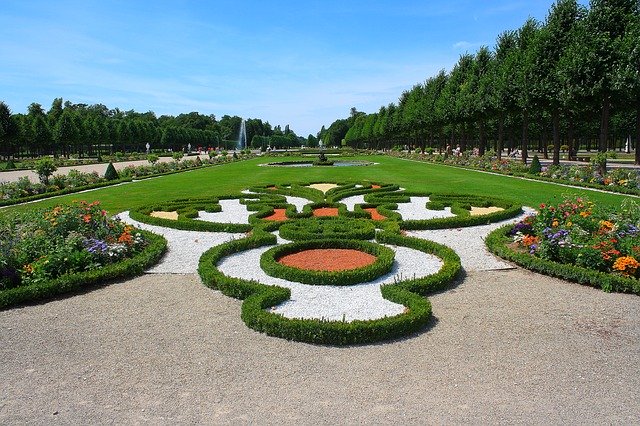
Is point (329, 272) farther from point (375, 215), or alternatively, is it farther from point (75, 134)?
point (75, 134)

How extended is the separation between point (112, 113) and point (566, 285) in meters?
165

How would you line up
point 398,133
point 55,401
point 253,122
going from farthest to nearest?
point 253,122 < point 398,133 < point 55,401

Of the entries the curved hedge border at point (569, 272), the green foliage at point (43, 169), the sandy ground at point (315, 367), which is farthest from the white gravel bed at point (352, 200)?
the green foliage at point (43, 169)

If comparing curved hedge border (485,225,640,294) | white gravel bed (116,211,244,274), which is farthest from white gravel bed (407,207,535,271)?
white gravel bed (116,211,244,274)

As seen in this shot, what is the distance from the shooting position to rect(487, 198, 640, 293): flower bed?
7484mm

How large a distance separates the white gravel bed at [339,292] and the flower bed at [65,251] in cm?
191

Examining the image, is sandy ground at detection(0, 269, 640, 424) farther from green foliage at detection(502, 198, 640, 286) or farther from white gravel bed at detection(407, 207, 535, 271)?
white gravel bed at detection(407, 207, 535, 271)

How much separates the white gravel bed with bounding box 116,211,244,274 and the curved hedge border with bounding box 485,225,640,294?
6.13 m

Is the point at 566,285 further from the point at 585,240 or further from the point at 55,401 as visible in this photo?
the point at 55,401

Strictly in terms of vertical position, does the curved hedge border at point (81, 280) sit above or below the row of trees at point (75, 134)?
below

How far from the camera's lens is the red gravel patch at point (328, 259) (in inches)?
338

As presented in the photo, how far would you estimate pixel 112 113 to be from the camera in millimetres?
151875

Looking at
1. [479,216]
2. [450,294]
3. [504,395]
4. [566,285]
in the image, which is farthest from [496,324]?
[479,216]

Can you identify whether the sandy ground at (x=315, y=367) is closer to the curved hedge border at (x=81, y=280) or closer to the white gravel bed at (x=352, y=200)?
the curved hedge border at (x=81, y=280)
